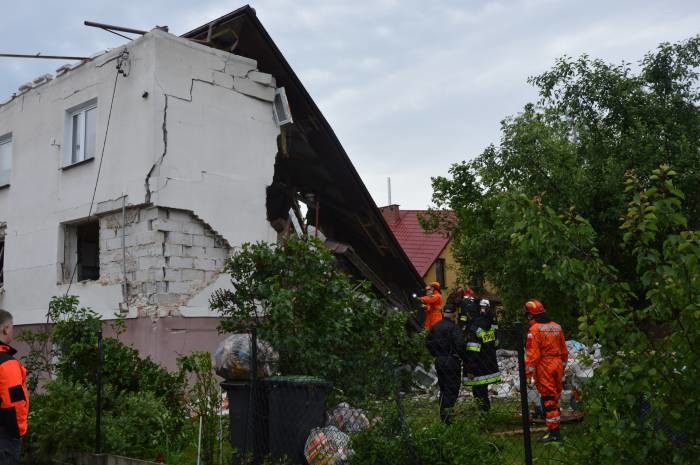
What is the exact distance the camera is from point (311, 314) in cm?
777

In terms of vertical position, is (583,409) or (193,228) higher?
(193,228)

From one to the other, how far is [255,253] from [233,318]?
749 millimetres

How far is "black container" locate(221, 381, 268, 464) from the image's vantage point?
6.41m

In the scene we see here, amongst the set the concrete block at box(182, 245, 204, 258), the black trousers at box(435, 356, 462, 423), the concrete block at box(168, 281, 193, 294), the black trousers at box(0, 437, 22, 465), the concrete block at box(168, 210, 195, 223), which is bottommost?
the black trousers at box(0, 437, 22, 465)

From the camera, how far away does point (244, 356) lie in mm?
6906

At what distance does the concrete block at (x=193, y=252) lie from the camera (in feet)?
39.5

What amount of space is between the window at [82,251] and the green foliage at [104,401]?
11.9ft

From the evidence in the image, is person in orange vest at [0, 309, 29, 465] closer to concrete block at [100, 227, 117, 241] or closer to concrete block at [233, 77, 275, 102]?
concrete block at [100, 227, 117, 241]

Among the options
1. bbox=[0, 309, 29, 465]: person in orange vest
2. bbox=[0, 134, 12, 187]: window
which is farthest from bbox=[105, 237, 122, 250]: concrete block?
bbox=[0, 309, 29, 465]: person in orange vest

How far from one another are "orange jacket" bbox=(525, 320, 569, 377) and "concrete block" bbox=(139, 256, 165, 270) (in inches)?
241

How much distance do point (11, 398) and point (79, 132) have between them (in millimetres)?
9208

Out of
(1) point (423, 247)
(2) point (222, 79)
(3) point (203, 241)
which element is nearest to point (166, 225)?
(3) point (203, 241)

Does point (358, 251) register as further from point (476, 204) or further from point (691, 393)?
point (691, 393)

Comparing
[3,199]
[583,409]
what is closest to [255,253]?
[583,409]
